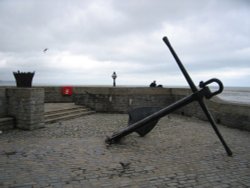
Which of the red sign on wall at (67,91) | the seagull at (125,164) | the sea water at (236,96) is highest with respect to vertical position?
the red sign on wall at (67,91)

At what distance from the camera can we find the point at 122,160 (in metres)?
4.89

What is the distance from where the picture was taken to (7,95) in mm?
8398

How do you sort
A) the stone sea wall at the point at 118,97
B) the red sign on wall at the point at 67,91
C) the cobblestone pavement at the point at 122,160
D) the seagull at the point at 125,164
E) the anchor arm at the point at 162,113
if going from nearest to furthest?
the cobblestone pavement at the point at 122,160 < the seagull at the point at 125,164 < the anchor arm at the point at 162,113 < the stone sea wall at the point at 118,97 < the red sign on wall at the point at 67,91

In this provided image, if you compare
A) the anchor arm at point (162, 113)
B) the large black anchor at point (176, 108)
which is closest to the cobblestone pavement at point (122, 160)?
the anchor arm at point (162, 113)

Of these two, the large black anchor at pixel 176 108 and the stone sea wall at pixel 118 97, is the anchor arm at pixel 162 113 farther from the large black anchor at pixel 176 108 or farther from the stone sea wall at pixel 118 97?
the stone sea wall at pixel 118 97

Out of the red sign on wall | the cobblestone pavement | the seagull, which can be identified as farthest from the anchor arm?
the red sign on wall

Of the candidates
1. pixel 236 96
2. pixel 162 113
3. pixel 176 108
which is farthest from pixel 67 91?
pixel 236 96

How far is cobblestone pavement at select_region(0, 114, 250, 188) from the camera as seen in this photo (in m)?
3.87

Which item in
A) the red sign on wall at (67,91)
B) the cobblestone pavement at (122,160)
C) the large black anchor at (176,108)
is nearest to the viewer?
the cobblestone pavement at (122,160)

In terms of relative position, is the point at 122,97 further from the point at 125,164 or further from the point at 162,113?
the point at 125,164

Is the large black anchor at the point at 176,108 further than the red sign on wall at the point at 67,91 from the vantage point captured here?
No

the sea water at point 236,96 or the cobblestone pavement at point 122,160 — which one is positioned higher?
the sea water at point 236,96

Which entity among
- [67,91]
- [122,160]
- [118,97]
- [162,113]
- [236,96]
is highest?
[67,91]

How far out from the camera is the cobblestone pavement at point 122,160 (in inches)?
152
